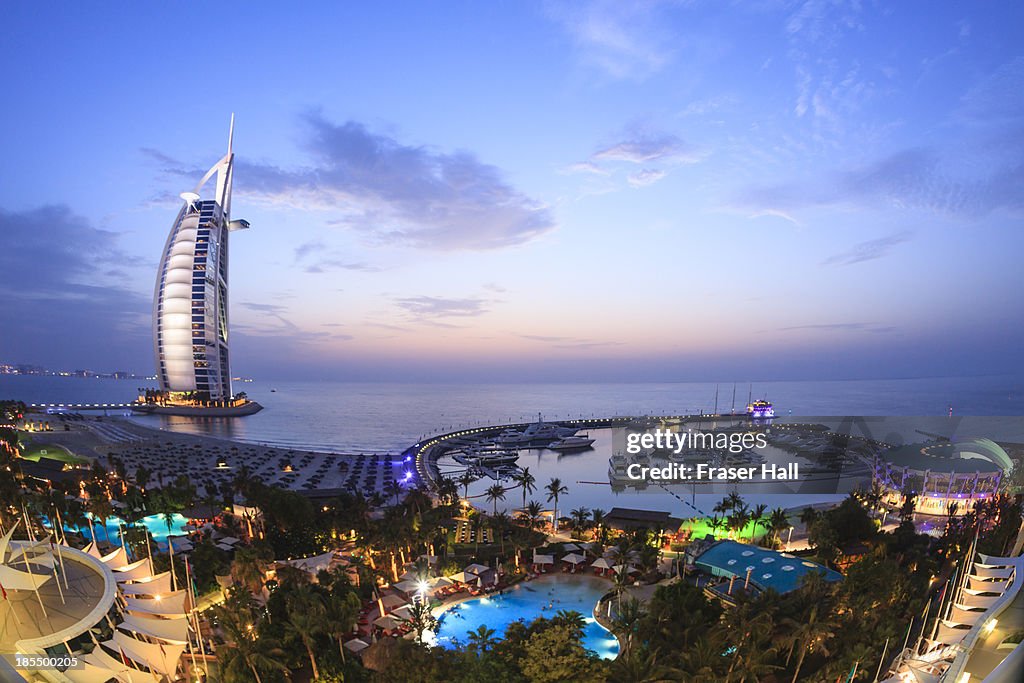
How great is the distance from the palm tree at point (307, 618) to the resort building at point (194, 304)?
363 ft

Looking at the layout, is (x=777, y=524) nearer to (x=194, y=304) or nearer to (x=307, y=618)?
(x=307, y=618)

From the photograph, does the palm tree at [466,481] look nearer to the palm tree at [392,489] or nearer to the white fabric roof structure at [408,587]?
the palm tree at [392,489]

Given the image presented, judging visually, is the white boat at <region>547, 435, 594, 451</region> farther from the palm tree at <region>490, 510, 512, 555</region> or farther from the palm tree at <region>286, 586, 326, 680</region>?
the palm tree at <region>286, 586, 326, 680</region>

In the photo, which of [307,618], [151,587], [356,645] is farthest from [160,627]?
[356,645]

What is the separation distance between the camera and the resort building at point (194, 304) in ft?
367

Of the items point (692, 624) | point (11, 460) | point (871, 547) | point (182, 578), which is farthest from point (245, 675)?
point (11, 460)

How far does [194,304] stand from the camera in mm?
111500

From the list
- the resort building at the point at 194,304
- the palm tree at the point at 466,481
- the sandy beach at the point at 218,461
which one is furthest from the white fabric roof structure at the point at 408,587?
the resort building at the point at 194,304

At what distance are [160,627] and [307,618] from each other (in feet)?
15.1

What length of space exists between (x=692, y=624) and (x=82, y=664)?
19.8m

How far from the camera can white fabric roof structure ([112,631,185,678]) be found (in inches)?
610

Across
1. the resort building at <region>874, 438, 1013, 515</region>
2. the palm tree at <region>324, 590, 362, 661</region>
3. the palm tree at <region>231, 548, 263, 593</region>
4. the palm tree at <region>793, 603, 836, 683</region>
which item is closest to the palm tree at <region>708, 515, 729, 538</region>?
the palm tree at <region>793, 603, 836, 683</region>

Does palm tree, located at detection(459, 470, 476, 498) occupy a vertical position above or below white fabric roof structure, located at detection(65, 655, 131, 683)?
below

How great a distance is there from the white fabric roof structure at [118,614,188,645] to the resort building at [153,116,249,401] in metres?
111
